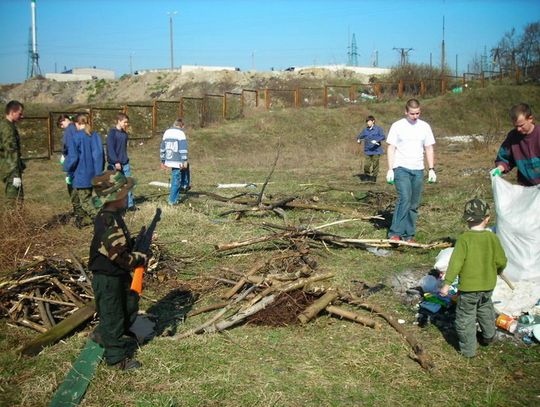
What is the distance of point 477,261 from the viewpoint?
154 inches

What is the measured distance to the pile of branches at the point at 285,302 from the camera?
4527mm

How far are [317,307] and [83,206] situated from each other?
509 cm

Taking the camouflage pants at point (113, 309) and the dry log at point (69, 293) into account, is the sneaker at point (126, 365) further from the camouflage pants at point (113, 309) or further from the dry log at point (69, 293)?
the dry log at point (69, 293)

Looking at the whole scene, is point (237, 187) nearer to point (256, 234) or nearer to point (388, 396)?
point (256, 234)

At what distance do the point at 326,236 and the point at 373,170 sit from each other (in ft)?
21.8

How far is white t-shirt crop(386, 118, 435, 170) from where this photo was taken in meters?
6.66

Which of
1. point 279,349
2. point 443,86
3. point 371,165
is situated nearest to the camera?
point 279,349

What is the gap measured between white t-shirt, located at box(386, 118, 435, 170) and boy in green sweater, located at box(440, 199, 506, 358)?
273cm

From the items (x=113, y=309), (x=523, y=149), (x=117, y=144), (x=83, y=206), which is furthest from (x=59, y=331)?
(x=117, y=144)

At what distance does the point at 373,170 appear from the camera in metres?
12.9

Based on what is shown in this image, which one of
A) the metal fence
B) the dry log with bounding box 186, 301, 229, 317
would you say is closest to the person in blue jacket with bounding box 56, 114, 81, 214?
the dry log with bounding box 186, 301, 229, 317

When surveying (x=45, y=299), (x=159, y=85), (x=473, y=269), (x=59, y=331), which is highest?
(x=159, y=85)

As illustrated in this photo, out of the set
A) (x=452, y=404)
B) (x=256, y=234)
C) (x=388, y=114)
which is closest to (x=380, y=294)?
(x=452, y=404)

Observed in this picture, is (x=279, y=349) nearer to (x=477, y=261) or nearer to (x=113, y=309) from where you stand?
(x=113, y=309)
